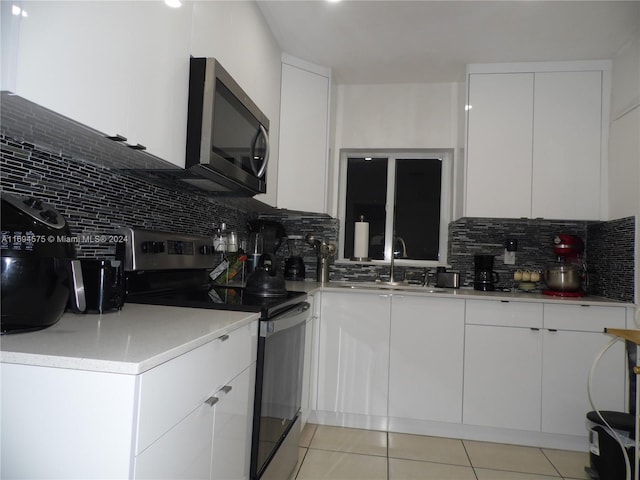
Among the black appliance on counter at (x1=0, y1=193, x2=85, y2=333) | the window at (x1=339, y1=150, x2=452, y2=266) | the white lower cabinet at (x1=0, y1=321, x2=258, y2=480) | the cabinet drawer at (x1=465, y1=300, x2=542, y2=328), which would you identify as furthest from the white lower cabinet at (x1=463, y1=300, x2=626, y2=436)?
the black appliance on counter at (x1=0, y1=193, x2=85, y2=333)

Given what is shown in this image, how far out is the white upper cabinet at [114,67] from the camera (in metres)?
0.83

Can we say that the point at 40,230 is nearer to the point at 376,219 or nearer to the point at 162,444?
the point at 162,444

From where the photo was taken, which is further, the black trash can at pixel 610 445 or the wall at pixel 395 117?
the wall at pixel 395 117

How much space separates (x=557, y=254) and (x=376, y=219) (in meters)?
1.35

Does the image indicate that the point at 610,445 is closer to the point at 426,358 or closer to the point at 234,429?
the point at 426,358

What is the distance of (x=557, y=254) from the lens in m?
2.78

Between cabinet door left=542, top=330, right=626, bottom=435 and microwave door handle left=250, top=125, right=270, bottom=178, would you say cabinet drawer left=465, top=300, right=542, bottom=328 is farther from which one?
microwave door handle left=250, top=125, right=270, bottom=178

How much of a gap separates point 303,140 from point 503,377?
201 cm

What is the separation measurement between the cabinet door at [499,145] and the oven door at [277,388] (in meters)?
1.59

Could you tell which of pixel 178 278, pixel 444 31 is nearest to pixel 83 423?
pixel 178 278

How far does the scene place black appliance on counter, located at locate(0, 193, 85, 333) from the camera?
2.66 feet

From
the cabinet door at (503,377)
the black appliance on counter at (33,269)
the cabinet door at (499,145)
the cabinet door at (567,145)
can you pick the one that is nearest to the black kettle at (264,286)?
the black appliance on counter at (33,269)

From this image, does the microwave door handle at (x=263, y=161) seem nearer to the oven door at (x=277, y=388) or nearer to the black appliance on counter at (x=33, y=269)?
the oven door at (x=277, y=388)

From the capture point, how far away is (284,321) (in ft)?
5.24
